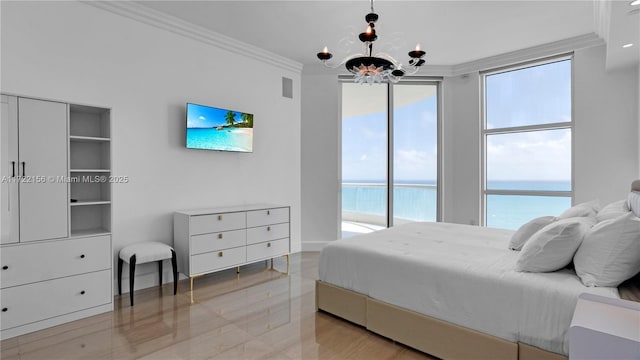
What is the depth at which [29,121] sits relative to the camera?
238cm

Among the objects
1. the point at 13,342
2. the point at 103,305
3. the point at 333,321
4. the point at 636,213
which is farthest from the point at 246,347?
the point at 636,213

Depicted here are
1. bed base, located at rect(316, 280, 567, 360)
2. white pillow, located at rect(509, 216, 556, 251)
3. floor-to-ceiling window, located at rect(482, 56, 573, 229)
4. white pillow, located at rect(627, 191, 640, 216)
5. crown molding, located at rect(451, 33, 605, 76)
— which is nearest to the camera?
bed base, located at rect(316, 280, 567, 360)

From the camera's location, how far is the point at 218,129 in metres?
3.90

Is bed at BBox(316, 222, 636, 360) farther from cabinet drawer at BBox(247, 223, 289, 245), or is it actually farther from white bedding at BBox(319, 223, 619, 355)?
cabinet drawer at BBox(247, 223, 289, 245)

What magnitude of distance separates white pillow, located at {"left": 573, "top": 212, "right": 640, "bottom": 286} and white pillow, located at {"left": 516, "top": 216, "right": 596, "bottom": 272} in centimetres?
11

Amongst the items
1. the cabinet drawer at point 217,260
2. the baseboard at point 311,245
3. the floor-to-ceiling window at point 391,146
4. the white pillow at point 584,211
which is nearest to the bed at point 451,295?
the white pillow at point 584,211

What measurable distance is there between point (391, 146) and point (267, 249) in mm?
2734

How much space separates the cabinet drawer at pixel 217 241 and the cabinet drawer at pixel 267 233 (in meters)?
0.09

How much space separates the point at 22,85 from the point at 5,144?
0.68 meters

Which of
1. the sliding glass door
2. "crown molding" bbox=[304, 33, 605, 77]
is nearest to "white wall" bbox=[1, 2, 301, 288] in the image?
"crown molding" bbox=[304, 33, 605, 77]

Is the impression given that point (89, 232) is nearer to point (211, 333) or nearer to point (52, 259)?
point (52, 259)

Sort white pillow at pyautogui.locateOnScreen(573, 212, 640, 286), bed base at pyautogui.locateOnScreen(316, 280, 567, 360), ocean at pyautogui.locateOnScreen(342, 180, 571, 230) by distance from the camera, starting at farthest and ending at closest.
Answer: ocean at pyautogui.locateOnScreen(342, 180, 571, 230), bed base at pyautogui.locateOnScreen(316, 280, 567, 360), white pillow at pyautogui.locateOnScreen(573, 212, 640, 286)

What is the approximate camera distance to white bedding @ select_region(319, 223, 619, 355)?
5.42ft

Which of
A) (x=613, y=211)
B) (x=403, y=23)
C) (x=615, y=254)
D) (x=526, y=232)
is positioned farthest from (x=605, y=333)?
(x=403, y=23)
